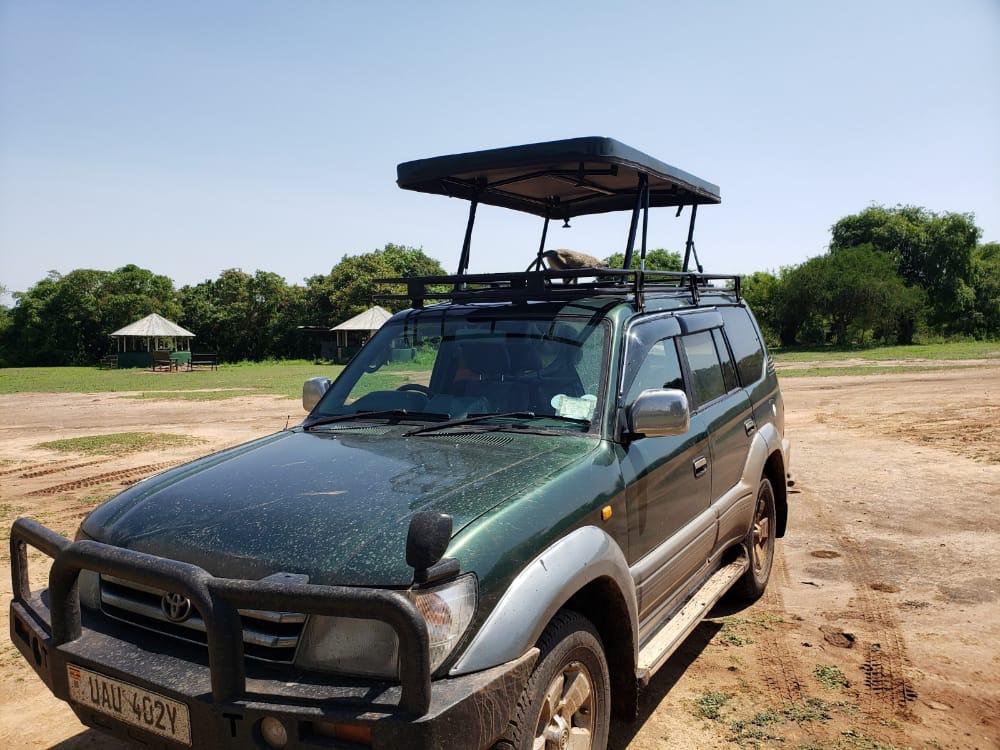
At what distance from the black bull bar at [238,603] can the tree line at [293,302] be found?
4875cm

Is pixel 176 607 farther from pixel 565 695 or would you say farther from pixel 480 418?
pixel 480 418

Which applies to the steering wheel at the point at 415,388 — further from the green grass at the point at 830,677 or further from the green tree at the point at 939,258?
the green tree at the point at 939,258

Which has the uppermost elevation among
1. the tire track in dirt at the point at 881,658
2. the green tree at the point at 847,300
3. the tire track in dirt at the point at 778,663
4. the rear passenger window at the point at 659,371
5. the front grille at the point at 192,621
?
the green tree at the point at 847,300

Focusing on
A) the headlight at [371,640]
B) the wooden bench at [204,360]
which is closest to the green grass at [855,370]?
the headlight at [371,640]

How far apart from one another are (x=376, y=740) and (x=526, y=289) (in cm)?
255

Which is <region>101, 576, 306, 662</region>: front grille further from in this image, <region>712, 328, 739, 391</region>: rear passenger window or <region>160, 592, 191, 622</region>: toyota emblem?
<region>712, 328, 739, 391</region>: rear passenger window

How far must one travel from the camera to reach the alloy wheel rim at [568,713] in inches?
99.3

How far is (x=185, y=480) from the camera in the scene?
3148 millimetres

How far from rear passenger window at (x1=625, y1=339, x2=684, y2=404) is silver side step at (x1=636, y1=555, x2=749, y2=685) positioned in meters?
1.08

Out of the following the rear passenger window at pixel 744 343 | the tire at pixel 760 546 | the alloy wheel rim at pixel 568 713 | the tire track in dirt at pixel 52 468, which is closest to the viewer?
the alloy wheel rim at pixel 568 713

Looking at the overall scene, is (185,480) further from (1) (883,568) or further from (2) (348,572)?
(1) (883,568)

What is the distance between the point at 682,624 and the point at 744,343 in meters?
2.66

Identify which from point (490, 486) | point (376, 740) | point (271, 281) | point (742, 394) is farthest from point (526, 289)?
point (271, 281)

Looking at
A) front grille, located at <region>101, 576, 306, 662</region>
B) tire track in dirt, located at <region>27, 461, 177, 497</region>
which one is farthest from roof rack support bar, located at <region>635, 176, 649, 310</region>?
tire track in dirt, located at <region>27, 461, 177, 497</region>
